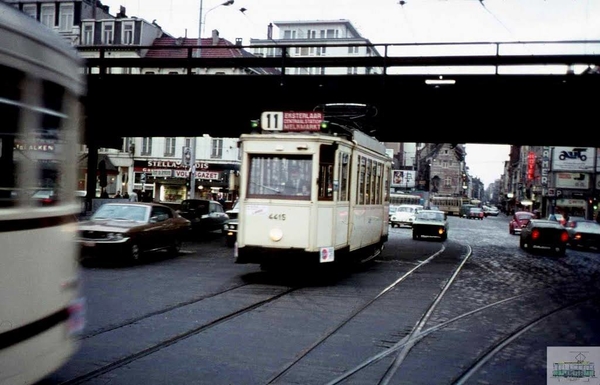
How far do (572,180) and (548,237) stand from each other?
143 ft

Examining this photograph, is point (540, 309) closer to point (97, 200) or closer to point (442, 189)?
point (97, 200)

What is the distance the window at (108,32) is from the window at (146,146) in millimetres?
9982

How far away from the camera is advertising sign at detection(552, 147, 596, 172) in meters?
64.0

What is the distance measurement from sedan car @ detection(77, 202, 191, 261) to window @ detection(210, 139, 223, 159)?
41507 mm

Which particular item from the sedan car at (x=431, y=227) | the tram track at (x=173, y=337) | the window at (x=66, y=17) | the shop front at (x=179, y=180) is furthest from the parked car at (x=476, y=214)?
the tram track at (x=173, y=337)

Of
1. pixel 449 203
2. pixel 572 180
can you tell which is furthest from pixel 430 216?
pixel 449 203

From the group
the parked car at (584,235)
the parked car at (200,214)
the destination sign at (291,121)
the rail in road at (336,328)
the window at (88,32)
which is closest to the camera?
the rail in road at (336,328)

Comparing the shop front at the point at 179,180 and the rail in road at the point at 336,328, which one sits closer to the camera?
the rail in road at the point at 336,328

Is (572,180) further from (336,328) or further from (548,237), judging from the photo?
(336,328)

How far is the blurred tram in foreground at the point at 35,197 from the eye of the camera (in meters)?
4.00

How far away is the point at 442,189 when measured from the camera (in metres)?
132

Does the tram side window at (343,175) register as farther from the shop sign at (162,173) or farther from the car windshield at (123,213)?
the shop sign at (162,173)

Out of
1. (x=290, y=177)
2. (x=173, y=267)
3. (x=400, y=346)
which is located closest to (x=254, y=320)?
(x=400, y=346)

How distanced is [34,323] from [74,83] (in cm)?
185
